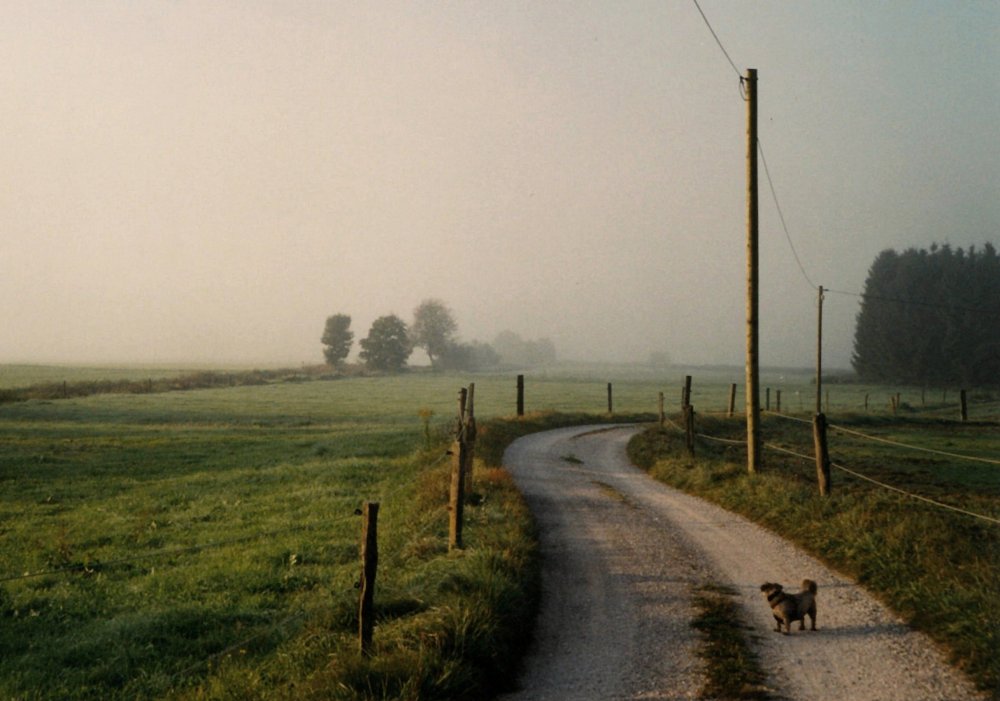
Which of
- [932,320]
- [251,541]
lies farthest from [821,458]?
[932,320]

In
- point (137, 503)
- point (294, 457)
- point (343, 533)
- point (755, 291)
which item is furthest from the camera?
point (294, 457)

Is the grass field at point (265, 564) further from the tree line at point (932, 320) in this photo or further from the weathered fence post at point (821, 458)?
the tree line at point (932, 320)

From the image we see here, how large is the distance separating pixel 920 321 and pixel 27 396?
307 feet

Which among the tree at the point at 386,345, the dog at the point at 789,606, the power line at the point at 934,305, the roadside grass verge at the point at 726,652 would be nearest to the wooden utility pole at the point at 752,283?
the roadside grass verge at the point at 726,652

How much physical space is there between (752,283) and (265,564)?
1391 cm

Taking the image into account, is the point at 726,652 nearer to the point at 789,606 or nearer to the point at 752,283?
the point at 789,606

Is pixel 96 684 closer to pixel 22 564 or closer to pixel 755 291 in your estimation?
pixel 22 564

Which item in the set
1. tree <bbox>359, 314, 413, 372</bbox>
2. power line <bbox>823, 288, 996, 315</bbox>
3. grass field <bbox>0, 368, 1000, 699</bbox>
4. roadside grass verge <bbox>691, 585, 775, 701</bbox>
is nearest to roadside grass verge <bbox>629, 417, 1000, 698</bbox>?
grass field <bbox>0, 368, 1000, 699</bbox>

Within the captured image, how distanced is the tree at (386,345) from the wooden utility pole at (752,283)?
389 ft

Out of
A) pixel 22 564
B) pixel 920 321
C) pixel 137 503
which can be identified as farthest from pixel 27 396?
pixel 920 321

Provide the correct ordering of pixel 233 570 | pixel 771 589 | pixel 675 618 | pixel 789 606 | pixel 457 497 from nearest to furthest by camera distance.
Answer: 1. pixel 789 606
2. pixel 771 589
3. pixel 675 618
4. pixel 457 497
5. pixel 233 570

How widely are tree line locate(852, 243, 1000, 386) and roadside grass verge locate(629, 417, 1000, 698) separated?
65684 millimetres

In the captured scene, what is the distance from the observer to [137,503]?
2364 cm

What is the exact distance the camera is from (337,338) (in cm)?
13938
